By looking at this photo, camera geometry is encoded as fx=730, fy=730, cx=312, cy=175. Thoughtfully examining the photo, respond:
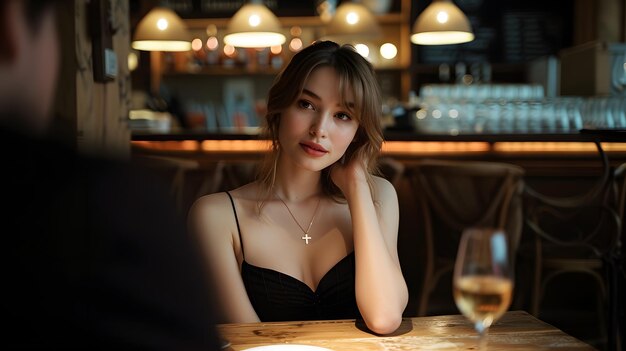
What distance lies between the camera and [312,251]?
83.1 inches

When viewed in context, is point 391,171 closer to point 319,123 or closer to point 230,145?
point 230,145

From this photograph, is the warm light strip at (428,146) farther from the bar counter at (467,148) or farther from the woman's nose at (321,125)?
the woman's nose at (321,125)

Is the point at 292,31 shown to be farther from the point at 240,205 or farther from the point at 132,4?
the point at 240,205

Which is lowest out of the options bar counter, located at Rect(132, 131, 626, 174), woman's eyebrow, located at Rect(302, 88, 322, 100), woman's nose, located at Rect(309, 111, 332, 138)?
bar counter, located at Rect(132, 131, 626, 174)

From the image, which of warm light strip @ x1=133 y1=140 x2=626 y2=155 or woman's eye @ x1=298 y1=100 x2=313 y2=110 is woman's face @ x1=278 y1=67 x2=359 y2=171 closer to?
woman's eye @ x1=298 y1=100 x2=313 y2=110

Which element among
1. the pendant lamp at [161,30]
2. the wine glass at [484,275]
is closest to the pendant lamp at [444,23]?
the pendant lamp at [161,30]

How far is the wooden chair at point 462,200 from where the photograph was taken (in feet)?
12.3

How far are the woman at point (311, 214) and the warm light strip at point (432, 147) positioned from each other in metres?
2.21

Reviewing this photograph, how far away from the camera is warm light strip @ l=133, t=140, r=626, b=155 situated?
4293 millimetres

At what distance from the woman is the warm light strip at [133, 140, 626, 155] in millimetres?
2049

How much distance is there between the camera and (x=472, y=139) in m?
4.20

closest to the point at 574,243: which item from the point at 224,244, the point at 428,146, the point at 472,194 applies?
the point at 472,194

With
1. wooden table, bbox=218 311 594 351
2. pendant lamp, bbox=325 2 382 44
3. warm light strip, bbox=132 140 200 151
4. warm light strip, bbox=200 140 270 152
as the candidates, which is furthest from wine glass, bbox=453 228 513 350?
pendant lamp, bbox=325 2 382 44

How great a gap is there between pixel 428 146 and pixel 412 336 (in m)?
2.87
